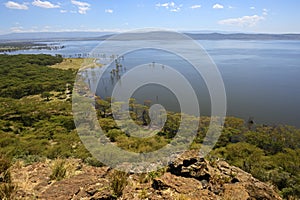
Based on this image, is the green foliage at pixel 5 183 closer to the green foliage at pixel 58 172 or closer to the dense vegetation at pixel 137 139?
the green foliage at pixel 58 172

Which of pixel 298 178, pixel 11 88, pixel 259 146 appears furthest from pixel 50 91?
pixel 298 178

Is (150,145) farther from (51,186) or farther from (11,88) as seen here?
(11,88)

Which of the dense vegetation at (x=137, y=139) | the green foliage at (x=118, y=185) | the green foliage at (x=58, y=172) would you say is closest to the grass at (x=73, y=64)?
the dense vegetation at (x=137, y=139)

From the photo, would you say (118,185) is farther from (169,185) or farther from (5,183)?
(5,183)

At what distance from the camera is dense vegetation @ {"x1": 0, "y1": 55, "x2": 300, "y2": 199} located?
13.8m

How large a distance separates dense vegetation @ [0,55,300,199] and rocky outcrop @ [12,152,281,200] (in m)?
1.73

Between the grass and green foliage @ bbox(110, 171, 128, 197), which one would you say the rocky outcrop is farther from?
the grass

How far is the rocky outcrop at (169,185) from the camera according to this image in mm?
4184

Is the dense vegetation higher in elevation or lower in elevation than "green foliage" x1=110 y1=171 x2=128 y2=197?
lower

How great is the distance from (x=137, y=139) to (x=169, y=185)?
15.6m

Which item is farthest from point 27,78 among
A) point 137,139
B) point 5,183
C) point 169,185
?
point 169,185

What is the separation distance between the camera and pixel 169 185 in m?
4.40

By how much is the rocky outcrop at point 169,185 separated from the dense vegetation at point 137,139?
173 cm

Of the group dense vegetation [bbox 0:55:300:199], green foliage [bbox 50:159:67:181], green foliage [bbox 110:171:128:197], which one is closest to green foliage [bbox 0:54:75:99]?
dense vegetation [bbox 0:55:300:199]
